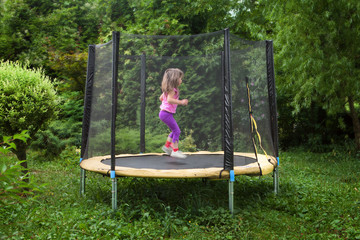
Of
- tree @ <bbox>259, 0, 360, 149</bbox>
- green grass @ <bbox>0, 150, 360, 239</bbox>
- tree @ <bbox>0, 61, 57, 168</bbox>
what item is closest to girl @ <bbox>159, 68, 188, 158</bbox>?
green grass @ <bbox>0, 150, 360, 239</bbox>

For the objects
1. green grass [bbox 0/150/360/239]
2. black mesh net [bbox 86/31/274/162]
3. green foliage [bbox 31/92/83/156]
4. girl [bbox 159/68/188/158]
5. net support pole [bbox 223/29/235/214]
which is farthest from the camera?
green foliage [bbox 31/92/83/156]

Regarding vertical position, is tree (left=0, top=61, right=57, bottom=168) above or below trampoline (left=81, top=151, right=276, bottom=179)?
above

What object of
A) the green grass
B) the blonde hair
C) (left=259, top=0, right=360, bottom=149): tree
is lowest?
the green grass

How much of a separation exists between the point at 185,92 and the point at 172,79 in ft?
1.51

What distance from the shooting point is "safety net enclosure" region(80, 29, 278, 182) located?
10.5 ft

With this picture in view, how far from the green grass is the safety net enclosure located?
13.4 inches

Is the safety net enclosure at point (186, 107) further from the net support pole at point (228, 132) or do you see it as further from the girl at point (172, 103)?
the girl at point (172, 103)

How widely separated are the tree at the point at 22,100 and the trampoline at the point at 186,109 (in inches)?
19.3

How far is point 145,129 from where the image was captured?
4.95 m

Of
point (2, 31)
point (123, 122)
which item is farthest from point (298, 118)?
point (2, 31)

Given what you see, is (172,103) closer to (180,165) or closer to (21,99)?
(180,165)

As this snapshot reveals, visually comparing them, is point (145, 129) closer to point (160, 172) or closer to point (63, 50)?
point (160, 172)

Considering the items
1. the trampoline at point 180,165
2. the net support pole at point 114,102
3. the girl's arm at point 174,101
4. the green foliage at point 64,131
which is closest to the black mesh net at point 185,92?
the trampoline at point 180,165

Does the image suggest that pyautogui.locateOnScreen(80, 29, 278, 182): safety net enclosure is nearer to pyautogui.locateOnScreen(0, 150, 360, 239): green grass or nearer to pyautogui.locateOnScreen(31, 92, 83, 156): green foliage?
pyautogui.locateOnScreen(0, 150, 360, 239): green grass
